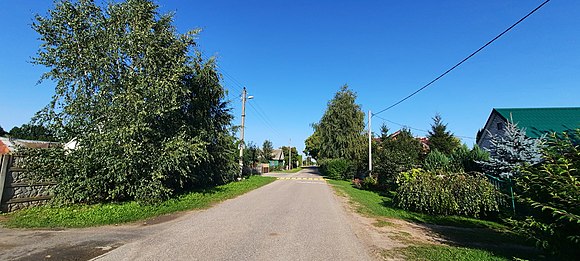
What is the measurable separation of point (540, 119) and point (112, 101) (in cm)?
2148

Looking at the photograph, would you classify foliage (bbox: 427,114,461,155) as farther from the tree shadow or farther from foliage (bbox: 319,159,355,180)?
the tree shadow

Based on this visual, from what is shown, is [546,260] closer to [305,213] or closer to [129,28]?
[305,213]

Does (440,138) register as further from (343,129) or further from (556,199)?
(556,199)

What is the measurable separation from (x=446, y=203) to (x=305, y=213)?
15.8ft

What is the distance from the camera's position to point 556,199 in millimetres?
3949

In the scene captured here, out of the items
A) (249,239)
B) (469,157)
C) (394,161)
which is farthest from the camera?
(394,161)

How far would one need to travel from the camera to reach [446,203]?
9.48 m

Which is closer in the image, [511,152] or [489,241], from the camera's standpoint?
[489,241]

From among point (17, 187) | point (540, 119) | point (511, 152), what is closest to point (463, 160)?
point (511, 152)

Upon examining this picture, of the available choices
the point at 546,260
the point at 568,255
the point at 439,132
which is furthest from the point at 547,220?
the point at 439,132

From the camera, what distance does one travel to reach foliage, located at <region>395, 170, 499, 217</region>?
9.18 meters

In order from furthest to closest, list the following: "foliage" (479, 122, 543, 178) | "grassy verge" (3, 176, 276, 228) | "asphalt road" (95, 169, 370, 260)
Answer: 1. "foliage" (479, 122, 543, 178)
2. "grassy verge" (3, 176, 276, 228)
3. "asphalt road" (95, 169, 370, 260)


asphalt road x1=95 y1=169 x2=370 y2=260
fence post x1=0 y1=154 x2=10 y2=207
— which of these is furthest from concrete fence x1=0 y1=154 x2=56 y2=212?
asphalt road x1=95 y1=169 x2=370 y2=260

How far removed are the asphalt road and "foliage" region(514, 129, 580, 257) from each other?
8.62ft
